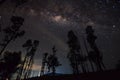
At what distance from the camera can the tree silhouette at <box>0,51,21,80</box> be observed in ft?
148

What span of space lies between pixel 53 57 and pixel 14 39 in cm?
2924

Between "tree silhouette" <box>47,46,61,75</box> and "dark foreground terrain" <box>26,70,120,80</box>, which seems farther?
"tree silhouette" <box>47,46,61,75</box>

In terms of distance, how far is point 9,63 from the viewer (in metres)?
45.9

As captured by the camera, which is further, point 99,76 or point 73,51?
point 73,51

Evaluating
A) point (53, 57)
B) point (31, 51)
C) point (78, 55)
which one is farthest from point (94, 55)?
point (31, 51)

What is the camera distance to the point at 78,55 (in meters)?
50.9

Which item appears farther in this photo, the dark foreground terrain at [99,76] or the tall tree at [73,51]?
the tall tree at [73,51]

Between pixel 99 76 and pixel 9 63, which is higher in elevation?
pixel 9 63

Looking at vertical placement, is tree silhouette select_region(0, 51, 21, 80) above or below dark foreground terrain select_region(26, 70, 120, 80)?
above

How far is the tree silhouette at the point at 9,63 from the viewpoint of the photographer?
1772 inches

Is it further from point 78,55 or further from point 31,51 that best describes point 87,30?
point 31,51

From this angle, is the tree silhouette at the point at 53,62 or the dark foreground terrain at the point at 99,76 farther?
the tree silhouette at the point at 53,62

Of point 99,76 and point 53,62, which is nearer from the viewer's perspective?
point 99,76

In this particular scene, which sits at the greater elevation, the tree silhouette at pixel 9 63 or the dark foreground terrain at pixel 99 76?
the tree silhouette at pixel 9 63
